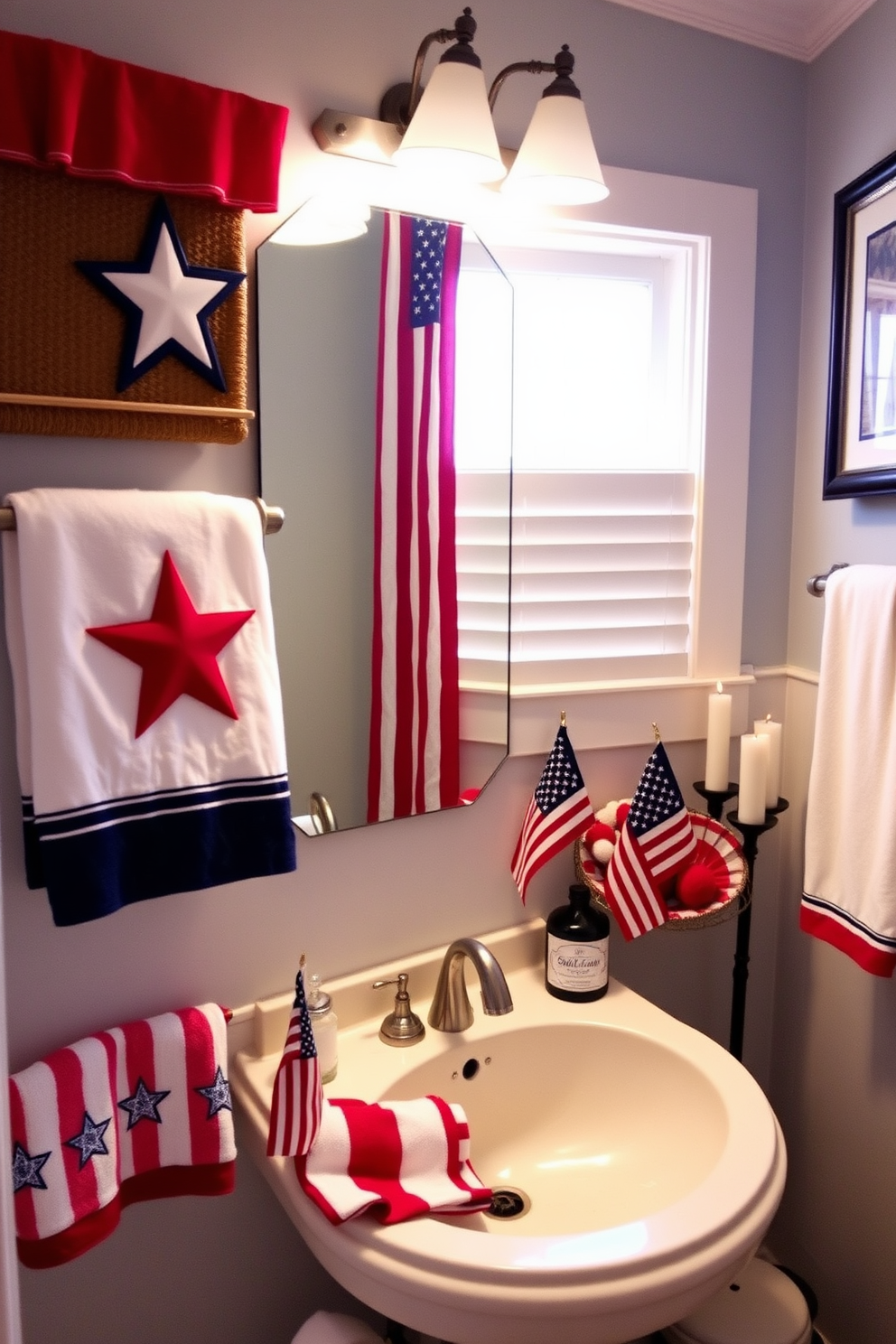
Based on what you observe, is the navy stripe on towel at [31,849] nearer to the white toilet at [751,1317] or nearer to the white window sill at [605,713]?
the white window sill at [605,713]

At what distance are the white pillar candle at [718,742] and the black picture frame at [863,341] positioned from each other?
1.21 ft

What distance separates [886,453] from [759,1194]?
3.20 ft

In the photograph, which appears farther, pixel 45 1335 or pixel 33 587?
pixel 45 1335

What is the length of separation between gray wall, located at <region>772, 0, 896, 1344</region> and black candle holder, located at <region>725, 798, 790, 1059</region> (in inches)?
6.3

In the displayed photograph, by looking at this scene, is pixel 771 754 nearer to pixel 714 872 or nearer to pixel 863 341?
pixel 714 872

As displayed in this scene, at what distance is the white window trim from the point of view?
140cm

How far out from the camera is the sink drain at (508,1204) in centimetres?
119

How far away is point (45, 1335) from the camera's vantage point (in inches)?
46.0

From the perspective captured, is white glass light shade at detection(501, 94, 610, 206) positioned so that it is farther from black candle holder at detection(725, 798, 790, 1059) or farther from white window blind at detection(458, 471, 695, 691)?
black candle holder at detection(725, 798, 790, 1059)

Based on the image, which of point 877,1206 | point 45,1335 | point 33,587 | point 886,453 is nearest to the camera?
point 33,587

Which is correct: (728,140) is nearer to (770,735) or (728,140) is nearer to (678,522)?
(678,522)

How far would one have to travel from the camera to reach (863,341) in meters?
1.36

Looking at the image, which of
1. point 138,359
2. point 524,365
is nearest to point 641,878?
point 524,365

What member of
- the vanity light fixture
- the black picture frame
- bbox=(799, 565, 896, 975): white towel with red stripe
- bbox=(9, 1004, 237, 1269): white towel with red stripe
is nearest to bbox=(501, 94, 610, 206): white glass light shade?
the vanity light fixture
